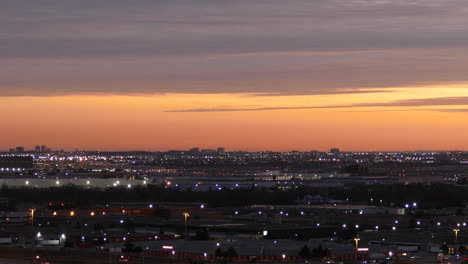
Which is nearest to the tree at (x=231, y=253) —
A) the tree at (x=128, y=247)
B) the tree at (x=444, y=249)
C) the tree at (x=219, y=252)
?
the tree at (x=219, y=252)

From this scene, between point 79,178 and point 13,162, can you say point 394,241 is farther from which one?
point 13,162

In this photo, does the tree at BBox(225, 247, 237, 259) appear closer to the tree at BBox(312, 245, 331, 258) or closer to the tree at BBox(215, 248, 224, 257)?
the tree at BBox(215, 248, 224, 257)

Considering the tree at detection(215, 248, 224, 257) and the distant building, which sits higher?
the distant building

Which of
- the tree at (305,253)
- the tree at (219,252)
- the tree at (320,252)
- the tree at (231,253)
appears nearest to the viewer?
the tree at (231,253)

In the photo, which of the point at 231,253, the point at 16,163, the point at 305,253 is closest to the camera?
the point at 231,253

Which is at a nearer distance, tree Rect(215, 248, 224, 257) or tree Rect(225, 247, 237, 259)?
tree Rect(225, 247, 237, 259)

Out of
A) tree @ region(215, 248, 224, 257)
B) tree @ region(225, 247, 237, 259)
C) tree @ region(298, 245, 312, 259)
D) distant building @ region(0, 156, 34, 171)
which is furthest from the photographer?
distant building @ region(0, 156, 34, 171)

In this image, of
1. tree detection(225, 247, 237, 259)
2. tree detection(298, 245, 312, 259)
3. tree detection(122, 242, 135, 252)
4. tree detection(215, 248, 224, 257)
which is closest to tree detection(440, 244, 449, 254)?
tree detection(298, 245, 312, 259)

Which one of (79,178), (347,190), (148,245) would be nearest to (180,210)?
(148,245)

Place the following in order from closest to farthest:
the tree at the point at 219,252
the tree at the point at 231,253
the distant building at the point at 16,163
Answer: the tree at the point at 231,253
the tree at the point at 219,252
the distant building at the point at 16,163

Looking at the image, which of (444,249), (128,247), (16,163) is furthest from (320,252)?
(16,163)

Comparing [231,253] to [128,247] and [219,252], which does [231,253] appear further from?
[128,247]

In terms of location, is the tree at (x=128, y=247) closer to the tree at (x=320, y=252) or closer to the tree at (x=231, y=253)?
the tree at (x=231, y=253)

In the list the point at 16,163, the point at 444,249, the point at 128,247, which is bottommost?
the point at 444,249
